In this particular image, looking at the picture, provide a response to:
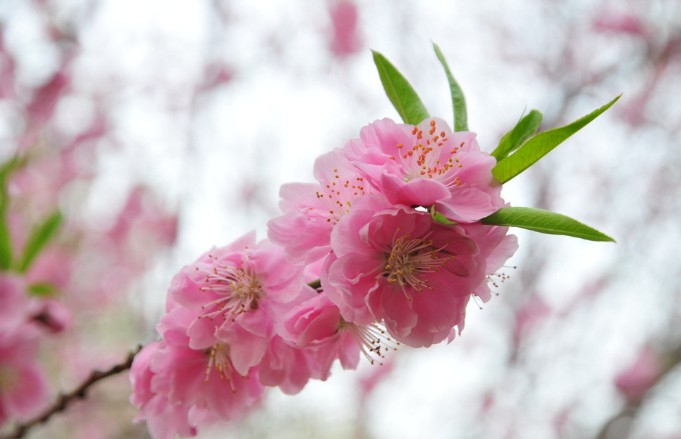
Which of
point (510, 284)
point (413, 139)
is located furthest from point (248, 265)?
point (510, 284)

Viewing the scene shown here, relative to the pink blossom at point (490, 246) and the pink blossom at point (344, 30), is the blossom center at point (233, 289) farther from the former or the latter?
the pink blossom at point (344, 30)

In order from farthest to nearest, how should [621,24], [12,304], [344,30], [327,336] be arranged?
[344,30] → [621,24] → [12,304] → [327,336]

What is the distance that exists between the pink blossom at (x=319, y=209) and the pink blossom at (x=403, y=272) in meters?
0.06

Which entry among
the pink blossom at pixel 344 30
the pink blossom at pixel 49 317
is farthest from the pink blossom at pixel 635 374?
the pink blossom at pixel 49 317

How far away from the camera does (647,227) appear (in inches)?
186

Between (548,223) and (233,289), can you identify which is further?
(233,289)

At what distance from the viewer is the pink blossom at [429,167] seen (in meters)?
0.78

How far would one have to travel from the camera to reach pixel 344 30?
19.6 ft

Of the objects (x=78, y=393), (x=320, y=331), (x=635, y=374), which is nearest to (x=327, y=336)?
(x=320, y=331)

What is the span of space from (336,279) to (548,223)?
284mm

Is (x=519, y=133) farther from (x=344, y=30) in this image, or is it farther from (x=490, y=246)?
(x=344, y=30)

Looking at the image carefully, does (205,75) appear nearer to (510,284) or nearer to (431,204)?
(510,284)

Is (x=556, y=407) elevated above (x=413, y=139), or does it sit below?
below

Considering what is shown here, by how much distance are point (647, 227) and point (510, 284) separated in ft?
3.85
